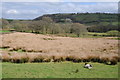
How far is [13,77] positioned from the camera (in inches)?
328

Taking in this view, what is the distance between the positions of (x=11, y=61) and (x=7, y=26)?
73946 mm

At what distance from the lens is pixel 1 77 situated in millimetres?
8328

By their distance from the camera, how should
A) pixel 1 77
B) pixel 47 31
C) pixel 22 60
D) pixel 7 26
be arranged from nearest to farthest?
pixel 1 77, pixel 22 60, pixel 47 31, pixel 7 26

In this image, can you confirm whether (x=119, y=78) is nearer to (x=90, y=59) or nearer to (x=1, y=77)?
(x=90, y=59)

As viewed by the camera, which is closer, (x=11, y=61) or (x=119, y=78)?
(x=119, y=78)

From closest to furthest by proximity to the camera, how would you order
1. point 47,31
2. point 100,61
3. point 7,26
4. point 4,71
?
1. point 4,71
2. point 100,61
3. point 47,31
4. point 7,26

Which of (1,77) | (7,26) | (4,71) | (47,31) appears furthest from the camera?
(7,26)

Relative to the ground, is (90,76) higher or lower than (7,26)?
lower

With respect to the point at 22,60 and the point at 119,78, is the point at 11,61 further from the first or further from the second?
the point at 119,78

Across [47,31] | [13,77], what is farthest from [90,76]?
[47,31]

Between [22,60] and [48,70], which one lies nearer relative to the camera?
[48,70]

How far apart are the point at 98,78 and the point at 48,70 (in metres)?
2.72

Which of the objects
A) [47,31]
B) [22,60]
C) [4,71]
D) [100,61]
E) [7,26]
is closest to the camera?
[4,71]

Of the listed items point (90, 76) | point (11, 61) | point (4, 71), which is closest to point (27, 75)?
point (4, 71)
